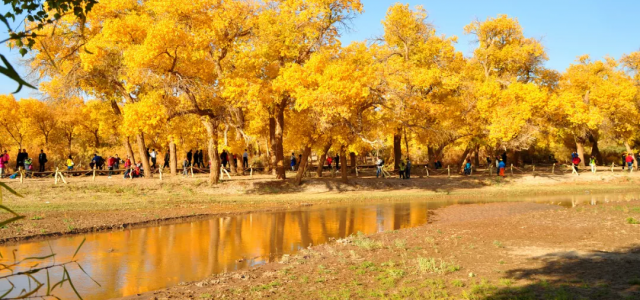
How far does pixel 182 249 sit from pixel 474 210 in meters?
13.8

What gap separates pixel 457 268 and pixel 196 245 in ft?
28.5

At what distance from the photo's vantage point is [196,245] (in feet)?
55.0

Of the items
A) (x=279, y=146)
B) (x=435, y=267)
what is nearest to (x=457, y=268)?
(x=435, y=267)

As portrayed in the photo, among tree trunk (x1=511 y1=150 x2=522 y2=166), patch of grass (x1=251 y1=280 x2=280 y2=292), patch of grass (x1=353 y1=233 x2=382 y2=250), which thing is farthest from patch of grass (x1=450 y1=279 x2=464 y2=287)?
tree trunk (x1=511 y1=150 x2=522 y2=166)

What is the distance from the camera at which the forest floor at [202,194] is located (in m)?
20.9

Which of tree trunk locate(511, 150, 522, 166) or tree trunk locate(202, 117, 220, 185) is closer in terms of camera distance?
tree trunk locate(202, 117, 220, 185)

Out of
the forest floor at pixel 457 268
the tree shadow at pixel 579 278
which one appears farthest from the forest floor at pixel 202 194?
the tree shadow at pixel 579 278

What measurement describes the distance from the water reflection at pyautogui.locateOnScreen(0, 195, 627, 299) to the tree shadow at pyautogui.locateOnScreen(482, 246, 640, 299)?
21.7 ft

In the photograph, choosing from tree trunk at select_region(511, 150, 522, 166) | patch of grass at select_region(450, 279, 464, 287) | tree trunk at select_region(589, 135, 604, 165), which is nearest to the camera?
patch of grass at select_region(450, 279, 464, 287)

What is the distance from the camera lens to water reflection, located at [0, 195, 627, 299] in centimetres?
1235

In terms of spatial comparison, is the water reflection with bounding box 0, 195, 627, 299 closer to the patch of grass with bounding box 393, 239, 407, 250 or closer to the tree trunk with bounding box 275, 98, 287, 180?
the patch of grass with bounding box 393, 239, 407, 250

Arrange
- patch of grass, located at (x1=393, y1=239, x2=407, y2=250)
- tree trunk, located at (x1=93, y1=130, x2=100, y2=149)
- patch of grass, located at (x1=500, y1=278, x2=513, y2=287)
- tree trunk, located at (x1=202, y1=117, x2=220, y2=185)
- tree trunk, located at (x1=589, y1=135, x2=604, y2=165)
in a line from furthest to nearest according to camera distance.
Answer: tree trunk, located at (x1=93, y1=130, x2=100, y2=149) → tree trunk, located at (x1=589, y1=135, x2=604, y2=165) → tree trunk, located at (x1=202, y1=117, x2=220, y2=185) → patch of grass, located at (x1=393, y1=239, x2=407, y2=250) → patch of grass, located at (x1=500, y1=278, x2=513, y2=287)

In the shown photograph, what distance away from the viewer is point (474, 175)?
141 ft

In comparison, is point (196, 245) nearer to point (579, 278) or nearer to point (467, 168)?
point (579, 278)
